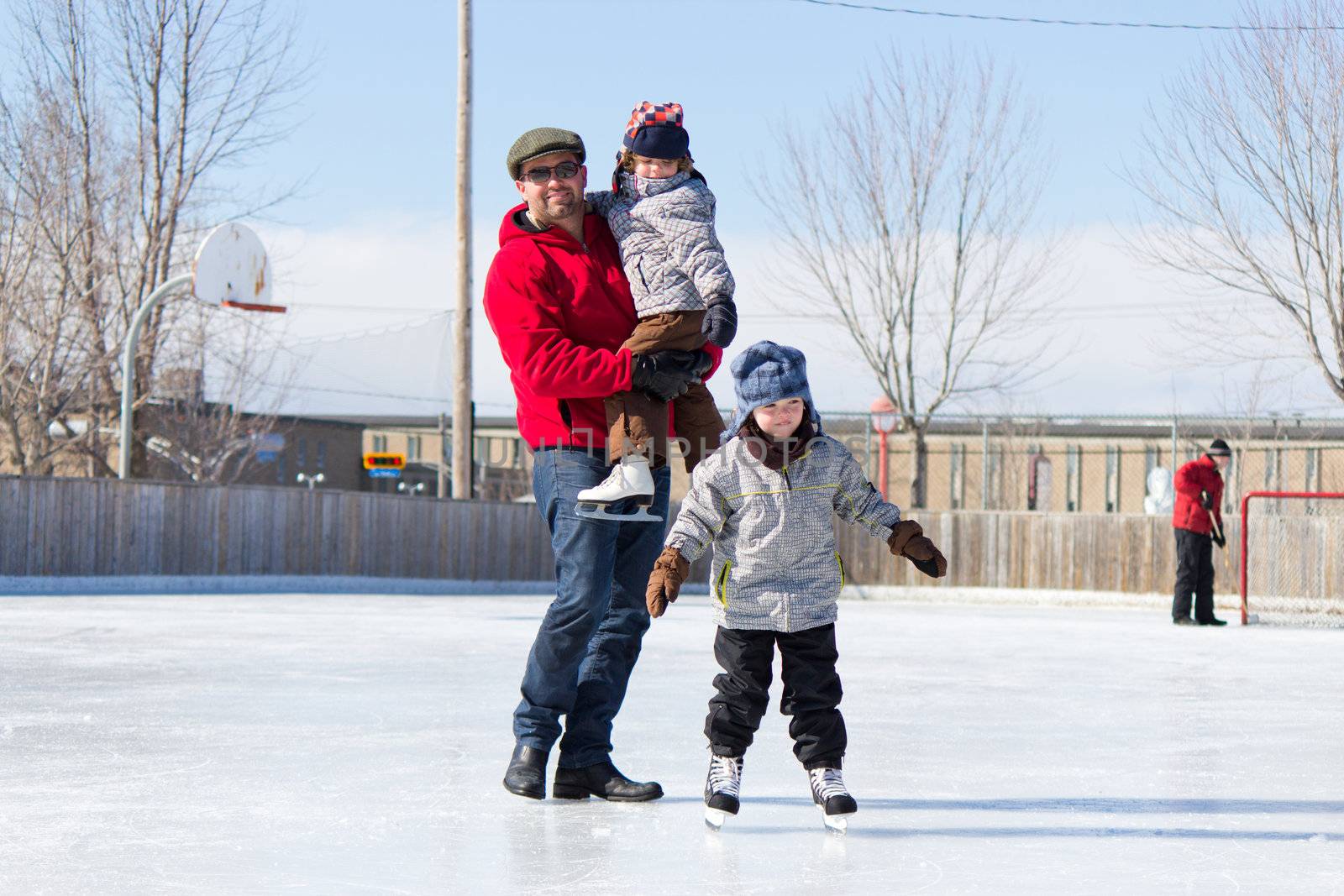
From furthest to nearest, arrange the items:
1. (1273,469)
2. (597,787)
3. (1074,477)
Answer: (1074,477)
(1273,469)
(597,787)

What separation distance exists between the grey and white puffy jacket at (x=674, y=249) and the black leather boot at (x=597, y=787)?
3.74 ft

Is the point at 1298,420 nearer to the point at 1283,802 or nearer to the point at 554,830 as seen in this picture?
the point at 1283,802

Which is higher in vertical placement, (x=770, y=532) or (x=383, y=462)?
(x=770, y=532)

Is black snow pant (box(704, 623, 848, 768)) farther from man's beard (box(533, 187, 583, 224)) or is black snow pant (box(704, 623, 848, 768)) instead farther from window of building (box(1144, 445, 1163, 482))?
window of building (box(1144, 445, 1163, 482))

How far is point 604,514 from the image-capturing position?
3.48 m

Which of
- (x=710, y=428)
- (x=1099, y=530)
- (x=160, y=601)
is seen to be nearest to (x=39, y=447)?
(x=160, y=601)

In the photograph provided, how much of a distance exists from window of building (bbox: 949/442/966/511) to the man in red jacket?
47.9 feet

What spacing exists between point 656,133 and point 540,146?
1.09ft

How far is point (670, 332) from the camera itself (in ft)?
11.2

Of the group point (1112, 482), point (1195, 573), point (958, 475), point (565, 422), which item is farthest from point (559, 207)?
point (1112, 482)

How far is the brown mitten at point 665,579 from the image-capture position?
3.26 meters

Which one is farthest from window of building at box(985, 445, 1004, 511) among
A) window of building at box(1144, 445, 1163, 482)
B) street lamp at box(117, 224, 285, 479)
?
street lamp at box(117, 224, 285, 479)

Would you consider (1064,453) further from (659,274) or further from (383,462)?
(383,462)

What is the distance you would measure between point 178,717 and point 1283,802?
3.51 m
